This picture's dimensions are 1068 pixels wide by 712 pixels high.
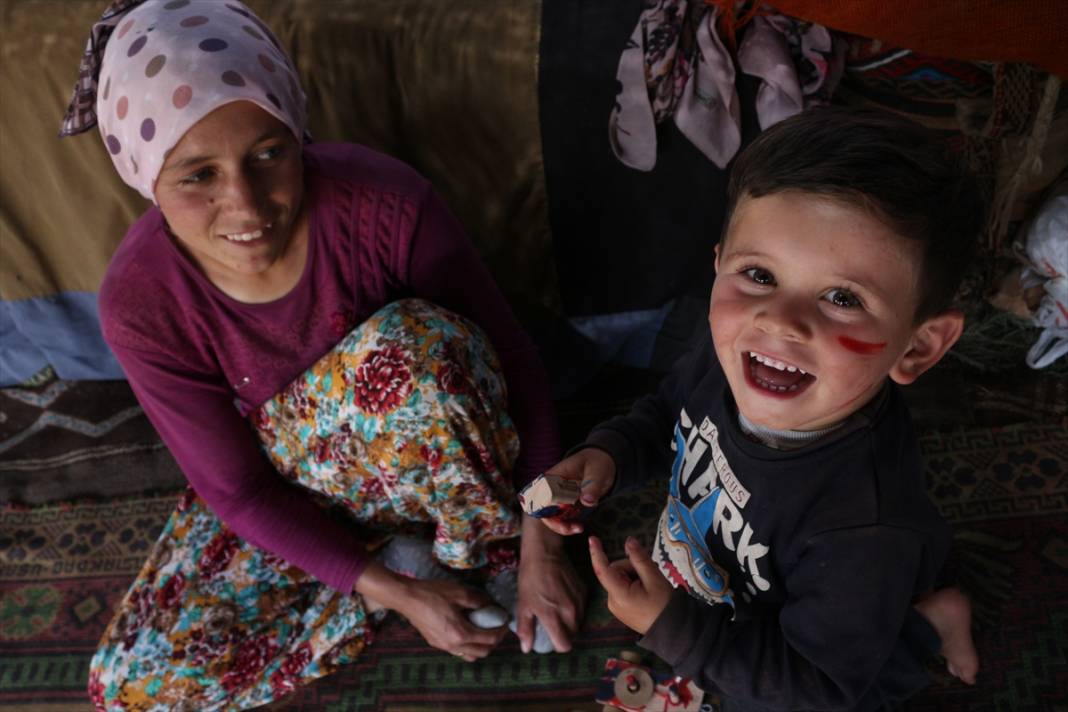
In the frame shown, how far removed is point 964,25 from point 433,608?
47.8 inches

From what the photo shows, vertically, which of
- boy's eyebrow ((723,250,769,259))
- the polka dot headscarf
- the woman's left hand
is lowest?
the woman's left hand

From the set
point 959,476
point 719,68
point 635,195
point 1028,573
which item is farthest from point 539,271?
point 1028,573

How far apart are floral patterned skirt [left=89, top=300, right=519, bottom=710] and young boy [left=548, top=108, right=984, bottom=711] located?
0.38 meters

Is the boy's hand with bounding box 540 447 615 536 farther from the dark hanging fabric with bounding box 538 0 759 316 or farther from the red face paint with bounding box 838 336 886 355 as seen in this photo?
the dark hanging fabric with bounding box 538 0 759 316

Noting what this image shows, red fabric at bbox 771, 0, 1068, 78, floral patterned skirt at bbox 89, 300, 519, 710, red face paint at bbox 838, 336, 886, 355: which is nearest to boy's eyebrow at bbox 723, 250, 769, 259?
red face paint at bbox 838, 336, 886, 355

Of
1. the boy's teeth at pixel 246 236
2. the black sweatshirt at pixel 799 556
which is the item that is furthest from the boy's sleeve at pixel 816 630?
the boy's teeth at pixel 246 236

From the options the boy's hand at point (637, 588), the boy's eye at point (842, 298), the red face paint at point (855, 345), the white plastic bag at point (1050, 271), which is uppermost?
the boy's eye at point (842, 298)

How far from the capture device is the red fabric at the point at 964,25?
1239 millimetres

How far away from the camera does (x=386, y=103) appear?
1.64 metres

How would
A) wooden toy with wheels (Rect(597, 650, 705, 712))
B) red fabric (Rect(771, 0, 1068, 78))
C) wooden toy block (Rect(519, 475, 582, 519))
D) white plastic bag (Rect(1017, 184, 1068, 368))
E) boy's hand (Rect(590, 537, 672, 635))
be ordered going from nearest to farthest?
boy's hand (Rect(590, 537, 672, 635)), wooden toy block (Rect(519, 475, 582, 519)), red fabric (Rect(771, 0, 1068, 78)), wooden toy with wheels (Rect(597, 650, 705, 712)), white plastic bag (Rect(1017, 184, 1068, 368))

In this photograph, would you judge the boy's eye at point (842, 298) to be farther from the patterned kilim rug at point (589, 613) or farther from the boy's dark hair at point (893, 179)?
the patterned kilim rug at point (589, 613)

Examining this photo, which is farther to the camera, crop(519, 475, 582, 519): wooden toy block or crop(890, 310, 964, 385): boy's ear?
crop(519, 475, 582, 519): wooden toy block

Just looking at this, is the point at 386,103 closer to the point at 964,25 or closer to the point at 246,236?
the point at 246,236

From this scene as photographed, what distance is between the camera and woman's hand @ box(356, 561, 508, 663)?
1.43 meters
